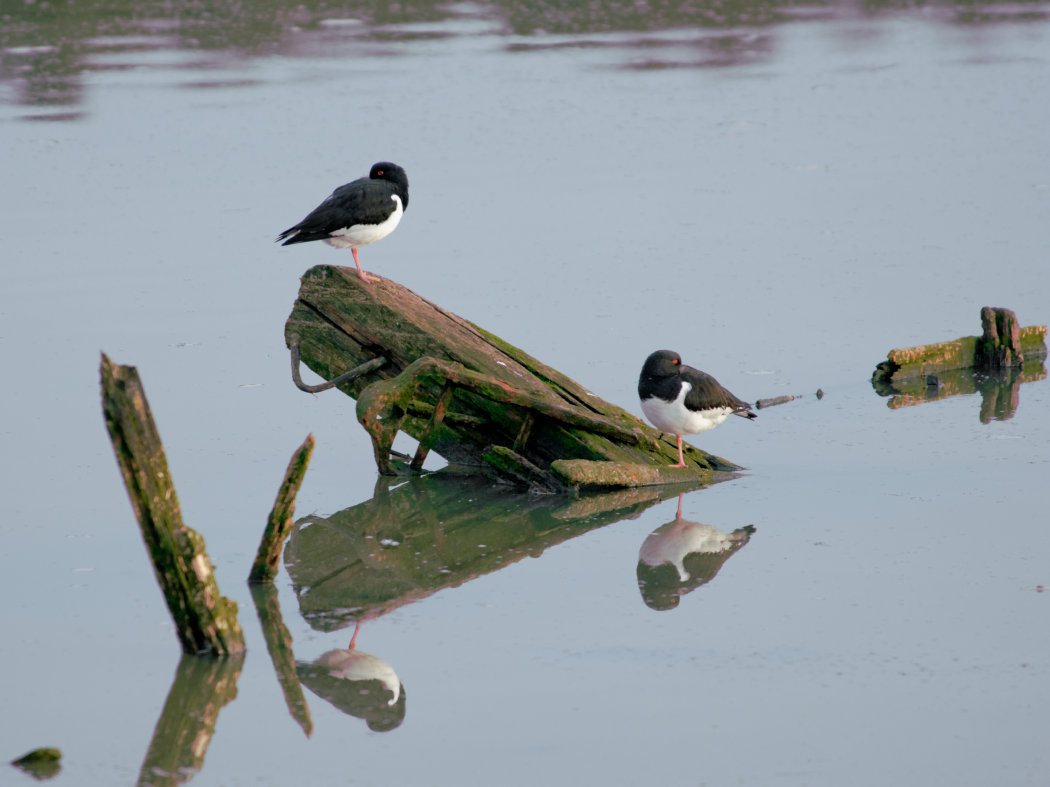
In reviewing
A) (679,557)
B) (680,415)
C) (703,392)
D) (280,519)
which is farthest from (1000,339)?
(280,519)

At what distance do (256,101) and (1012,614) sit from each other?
54.6 feet

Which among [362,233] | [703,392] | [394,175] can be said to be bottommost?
[703,392]

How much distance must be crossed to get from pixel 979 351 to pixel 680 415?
3536 millimetres

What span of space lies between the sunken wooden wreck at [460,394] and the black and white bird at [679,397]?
0.20 m

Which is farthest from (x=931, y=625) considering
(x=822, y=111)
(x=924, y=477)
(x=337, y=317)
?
(x=822, y=111)

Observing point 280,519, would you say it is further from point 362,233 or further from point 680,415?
point 362,233

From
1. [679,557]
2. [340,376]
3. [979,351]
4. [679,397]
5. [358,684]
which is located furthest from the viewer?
[979,351]

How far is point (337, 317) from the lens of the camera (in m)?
8.30

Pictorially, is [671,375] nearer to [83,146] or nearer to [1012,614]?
[1012,614]

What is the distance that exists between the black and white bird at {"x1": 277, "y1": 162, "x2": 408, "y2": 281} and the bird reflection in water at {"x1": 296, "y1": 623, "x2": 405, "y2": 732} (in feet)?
11.8

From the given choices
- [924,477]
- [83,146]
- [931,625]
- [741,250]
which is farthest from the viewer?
[83,146]

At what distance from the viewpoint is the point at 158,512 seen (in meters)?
5.59

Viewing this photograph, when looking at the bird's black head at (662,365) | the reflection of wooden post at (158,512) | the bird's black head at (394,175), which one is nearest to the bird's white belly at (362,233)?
the bird's black head at (394,175)

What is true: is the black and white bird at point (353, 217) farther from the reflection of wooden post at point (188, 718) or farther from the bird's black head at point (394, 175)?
the reflection of wooden post at point (188, 718)
